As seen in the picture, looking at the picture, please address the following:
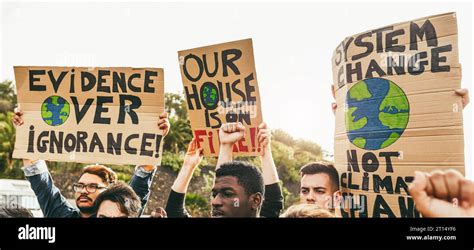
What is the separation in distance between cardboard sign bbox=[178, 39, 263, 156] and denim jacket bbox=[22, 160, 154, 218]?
0.54 metres

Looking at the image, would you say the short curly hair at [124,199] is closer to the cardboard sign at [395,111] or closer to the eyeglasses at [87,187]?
the eyeglasses at [87,187]

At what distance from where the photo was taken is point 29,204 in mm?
4203

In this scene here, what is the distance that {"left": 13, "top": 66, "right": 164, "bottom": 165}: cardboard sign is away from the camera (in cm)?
417

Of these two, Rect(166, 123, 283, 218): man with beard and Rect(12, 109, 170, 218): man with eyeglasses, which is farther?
Rect(12, 109, 170, 218): man with eyeglasses

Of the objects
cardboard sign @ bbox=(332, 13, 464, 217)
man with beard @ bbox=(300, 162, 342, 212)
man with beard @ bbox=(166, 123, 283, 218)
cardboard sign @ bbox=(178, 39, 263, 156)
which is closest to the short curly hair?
man with beard @ bbox=(166, 123, 283, 218)

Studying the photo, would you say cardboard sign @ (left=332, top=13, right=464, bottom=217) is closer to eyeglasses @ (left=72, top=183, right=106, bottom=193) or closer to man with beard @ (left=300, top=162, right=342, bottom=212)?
man with beard @ (left=300, top=162, right=342, bottom=212)

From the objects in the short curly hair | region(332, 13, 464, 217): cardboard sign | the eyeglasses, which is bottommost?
the short curly hair

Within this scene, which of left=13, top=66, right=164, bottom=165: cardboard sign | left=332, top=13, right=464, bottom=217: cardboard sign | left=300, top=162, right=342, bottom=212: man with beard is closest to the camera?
left=332, top=13, right=464, bottom=217: cardboard sign

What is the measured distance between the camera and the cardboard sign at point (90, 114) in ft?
13.7

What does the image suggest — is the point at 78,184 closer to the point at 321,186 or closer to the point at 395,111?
the point at 321,186

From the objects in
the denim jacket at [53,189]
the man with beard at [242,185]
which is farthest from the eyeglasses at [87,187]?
the man with beard at [242,185]
